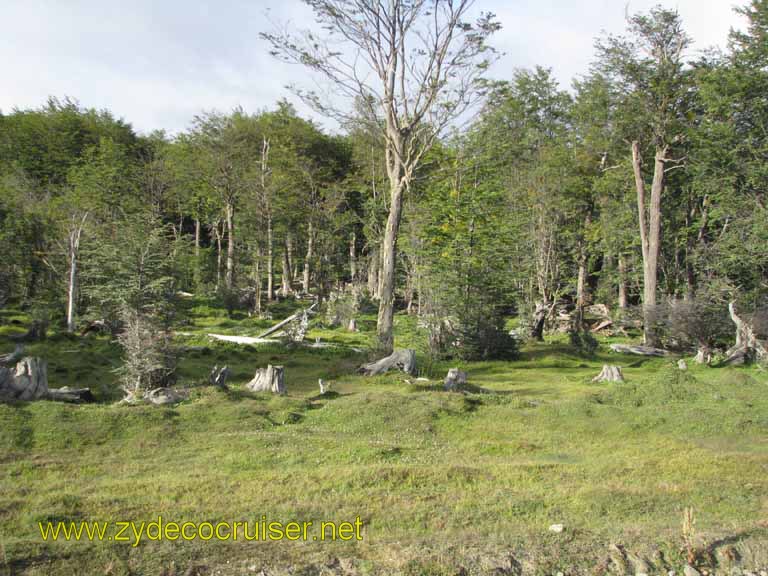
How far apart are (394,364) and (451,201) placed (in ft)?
22.8

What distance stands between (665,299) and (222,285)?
2112 centimetres

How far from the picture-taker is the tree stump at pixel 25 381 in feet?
34.0

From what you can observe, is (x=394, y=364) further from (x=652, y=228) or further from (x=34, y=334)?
(x=652, y=228)

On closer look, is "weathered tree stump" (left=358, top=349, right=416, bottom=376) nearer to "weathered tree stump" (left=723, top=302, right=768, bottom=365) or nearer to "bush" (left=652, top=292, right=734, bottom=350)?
"weathered tree stump" (left=723, top=302, right=768, bottom=365)

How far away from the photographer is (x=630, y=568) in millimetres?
5652

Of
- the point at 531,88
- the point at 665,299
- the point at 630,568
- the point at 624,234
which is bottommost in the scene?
the point at 630,568

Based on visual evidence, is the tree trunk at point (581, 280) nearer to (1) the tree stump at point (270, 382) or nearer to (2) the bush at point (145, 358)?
(1) the tree stump at point (270, 382)

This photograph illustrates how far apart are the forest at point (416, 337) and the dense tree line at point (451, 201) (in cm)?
14

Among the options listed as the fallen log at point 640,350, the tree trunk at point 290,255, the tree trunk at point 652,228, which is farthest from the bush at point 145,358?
the tree trunk at point 290,255

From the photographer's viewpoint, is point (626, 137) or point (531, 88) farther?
point (531, 88)

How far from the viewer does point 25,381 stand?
1057cm

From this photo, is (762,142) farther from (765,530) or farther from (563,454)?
(765,530)

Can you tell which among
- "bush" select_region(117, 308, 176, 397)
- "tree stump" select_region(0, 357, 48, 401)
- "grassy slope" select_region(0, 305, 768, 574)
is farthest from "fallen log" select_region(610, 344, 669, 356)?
"tree stump" select_region(0, 357, 48, 401)

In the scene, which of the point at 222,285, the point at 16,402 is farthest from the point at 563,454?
the point at 222,285
